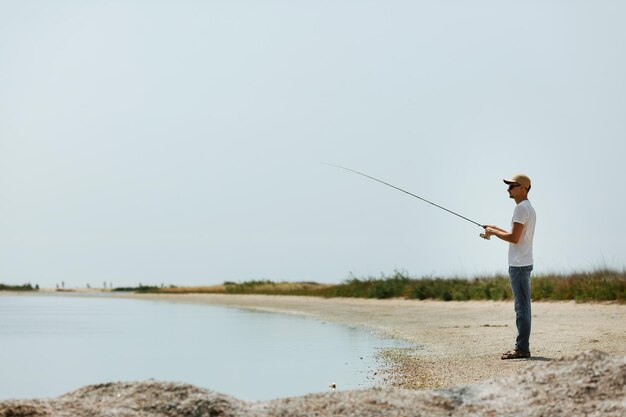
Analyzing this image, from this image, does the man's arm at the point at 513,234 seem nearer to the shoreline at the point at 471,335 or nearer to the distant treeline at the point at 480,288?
the shoreline at the point at 471,335

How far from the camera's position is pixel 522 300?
343 inches

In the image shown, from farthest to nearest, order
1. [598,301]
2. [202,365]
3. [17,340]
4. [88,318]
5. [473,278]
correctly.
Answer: [473,278], [88,318], [598,301], [17,340], [202,365]

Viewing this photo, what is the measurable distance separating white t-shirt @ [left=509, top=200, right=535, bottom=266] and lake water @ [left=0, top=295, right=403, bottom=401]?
6.74ft

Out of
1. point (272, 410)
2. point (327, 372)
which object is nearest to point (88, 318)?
point (327, 372)

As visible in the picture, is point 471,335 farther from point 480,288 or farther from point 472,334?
point 480,288

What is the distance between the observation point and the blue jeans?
8637 millimetres

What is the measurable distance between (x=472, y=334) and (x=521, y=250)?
12.9 ft

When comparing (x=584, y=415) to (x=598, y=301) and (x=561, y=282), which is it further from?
(x=561, y=282)

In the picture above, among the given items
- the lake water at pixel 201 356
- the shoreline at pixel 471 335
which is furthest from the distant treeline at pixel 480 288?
the lake water at pixel 201 356

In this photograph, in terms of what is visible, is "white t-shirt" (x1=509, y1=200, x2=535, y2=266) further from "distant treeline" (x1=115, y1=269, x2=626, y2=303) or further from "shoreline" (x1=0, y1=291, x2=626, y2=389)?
"distant treeline" (x1=115, y1=269, x2=626, y2=303)

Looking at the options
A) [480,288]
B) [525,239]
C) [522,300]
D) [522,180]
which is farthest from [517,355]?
[480,288]

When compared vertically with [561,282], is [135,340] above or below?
below

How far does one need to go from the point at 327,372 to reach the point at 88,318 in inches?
567

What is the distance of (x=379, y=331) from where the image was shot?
46.4ft
